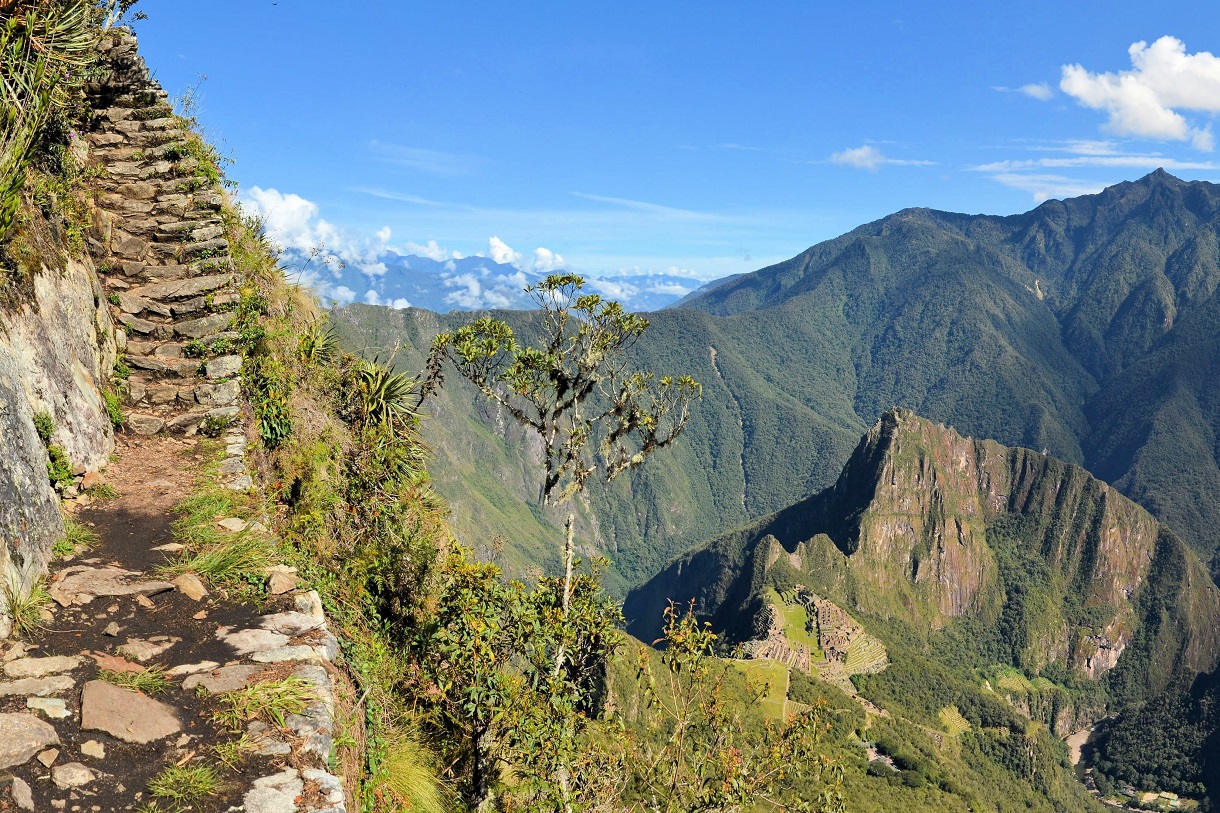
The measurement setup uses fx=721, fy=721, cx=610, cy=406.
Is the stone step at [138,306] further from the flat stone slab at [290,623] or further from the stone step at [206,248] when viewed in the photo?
the flat stone slab at [290,623]

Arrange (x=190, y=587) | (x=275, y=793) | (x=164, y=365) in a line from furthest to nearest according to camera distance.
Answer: (x=164, y=365) < (x=190, y=587) < (x=275, y=793)

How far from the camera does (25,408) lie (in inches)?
291

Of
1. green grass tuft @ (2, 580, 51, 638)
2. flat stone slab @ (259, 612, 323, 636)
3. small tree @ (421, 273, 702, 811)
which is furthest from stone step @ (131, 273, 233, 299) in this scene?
flat stone slab @ (259, 612, 323, 636)

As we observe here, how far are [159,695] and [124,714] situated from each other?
342 millimetres

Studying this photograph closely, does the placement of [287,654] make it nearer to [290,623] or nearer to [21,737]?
[290,623]

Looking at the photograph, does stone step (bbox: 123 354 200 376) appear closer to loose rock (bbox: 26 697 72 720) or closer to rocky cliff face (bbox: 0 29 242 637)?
rocky cliff face (bbox: 0 29 242 637)

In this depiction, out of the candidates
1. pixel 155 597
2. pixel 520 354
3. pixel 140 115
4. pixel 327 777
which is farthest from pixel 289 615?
pixel 140 115

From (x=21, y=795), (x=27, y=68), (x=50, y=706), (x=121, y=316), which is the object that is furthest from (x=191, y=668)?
(x=121, y=316)

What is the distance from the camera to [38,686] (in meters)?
5.27

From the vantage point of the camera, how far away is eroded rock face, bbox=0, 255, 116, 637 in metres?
6.39

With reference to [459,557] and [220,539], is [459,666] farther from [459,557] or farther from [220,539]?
[220,539]

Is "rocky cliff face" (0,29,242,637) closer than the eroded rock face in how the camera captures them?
No

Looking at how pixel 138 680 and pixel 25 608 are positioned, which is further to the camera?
pixel 25 608

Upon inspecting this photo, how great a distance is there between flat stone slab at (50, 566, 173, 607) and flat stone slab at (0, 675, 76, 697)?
119cm
